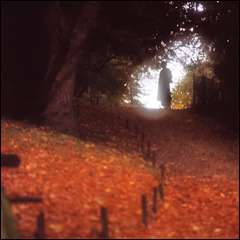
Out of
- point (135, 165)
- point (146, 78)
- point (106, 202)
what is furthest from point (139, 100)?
point (106, 202)

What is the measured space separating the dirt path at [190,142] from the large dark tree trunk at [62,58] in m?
3.40

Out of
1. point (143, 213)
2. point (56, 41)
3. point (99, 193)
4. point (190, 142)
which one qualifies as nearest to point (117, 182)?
point (99, 193)

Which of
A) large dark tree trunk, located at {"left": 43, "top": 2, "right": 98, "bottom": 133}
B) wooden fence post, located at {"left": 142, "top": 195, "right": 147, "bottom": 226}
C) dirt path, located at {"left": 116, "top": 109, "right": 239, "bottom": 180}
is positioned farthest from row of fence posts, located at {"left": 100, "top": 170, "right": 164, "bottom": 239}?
Answer: large dark tree trunk, located at {"left": 43, "top": 2, "right": 98, "bottom": 133}

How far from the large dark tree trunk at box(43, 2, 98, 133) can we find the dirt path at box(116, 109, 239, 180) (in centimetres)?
340

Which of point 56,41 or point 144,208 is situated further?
point 56,41

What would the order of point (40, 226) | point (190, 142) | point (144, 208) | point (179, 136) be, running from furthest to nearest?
point (179, 136), point (190, 142), point (144, 208), point (40, 226)

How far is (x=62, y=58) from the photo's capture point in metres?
12.8

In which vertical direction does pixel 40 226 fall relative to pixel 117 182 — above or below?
below

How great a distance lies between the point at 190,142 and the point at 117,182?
680 cm

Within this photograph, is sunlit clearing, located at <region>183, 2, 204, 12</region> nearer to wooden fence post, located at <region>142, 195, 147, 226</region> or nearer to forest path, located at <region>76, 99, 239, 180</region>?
forest path, located at <region>76, 99, 239, 180</region>

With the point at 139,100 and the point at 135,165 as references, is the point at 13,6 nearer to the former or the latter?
the point at 135,165

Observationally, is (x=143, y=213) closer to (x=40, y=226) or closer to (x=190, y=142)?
(x=40, y=226)

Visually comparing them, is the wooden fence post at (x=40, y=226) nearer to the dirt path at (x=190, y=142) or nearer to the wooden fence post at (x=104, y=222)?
the wooden fence post at (x=104, y=222)

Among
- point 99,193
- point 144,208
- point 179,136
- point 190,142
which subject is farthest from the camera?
point 179,136
